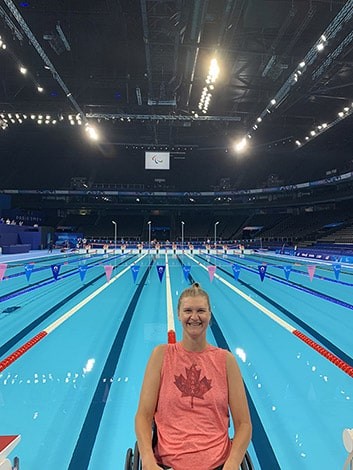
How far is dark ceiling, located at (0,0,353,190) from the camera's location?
934 centimetres

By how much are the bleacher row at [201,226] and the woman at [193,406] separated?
99.0 ft

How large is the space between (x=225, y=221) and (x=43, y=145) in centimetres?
2154

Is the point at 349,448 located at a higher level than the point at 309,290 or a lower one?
higher

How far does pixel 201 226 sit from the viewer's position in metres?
38.8

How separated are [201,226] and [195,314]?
123 feet

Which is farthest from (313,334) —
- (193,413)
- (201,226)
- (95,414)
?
(201,226)

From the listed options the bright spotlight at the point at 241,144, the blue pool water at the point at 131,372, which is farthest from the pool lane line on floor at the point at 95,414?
the bright spotlight at the point at 241,144

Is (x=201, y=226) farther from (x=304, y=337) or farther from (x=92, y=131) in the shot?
(x=304, y=337)

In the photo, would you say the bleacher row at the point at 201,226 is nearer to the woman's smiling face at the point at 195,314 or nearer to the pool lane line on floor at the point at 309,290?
the pool lane line on floor at the point at 309,290

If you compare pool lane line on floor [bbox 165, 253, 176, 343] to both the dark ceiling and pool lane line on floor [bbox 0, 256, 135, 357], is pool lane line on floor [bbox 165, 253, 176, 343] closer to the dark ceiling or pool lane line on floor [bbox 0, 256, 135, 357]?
pool lane line on floor [bbox 0, 256, 135, 357]

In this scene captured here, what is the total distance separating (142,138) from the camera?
852 inches

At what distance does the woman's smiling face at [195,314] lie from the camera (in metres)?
1.55

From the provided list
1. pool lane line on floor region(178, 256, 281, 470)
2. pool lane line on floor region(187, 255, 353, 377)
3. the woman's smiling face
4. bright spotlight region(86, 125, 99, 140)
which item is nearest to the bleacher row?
bright spotlight region(86, 125, 99, 140)

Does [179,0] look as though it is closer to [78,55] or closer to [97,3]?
[97,3]
